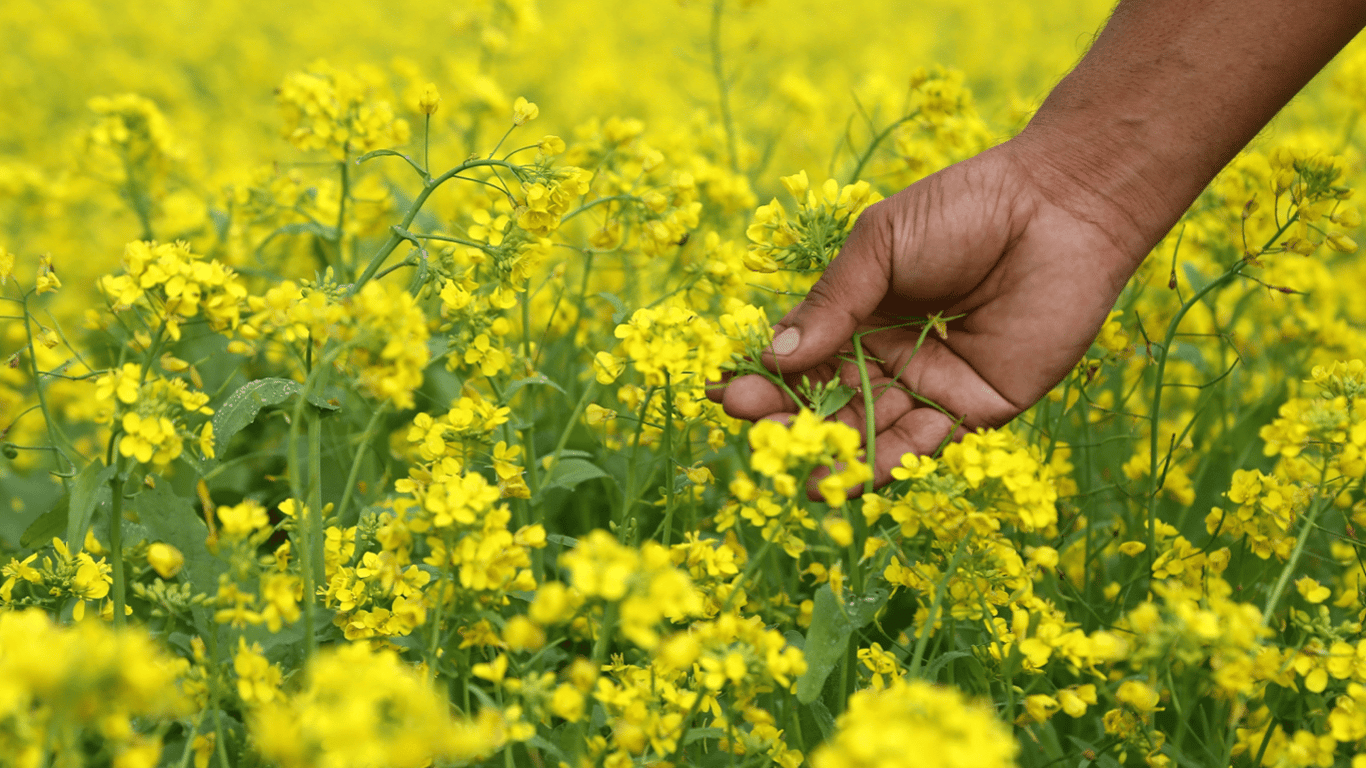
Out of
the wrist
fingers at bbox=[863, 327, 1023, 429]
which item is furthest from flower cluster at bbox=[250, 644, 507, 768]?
the wrist

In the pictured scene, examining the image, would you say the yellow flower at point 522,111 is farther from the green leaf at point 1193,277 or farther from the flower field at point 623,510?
the green leaf at point 1193,277

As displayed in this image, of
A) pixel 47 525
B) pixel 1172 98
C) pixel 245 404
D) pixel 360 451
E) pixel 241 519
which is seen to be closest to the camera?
pixel 241 519

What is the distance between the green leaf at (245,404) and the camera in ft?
5.97

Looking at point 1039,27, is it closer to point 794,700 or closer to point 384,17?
point 384,17

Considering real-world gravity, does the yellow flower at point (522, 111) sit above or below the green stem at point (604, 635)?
above

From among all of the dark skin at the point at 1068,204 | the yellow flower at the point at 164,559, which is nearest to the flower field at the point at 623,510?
the yellow flower at the point at 164,559

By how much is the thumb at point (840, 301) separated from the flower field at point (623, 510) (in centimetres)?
5

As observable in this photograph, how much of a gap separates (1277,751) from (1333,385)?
70cm

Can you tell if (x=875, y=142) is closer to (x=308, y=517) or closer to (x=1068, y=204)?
(x=1068, y=204)

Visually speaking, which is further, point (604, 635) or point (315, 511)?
point (315, 511)

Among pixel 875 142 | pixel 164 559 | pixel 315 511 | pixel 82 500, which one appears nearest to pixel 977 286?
pixel 875 142

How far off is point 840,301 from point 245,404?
121 centimetres

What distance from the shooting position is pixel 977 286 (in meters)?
2.34

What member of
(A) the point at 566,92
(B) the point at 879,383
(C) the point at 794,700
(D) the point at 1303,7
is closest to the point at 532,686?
(C) the point at 794,700
